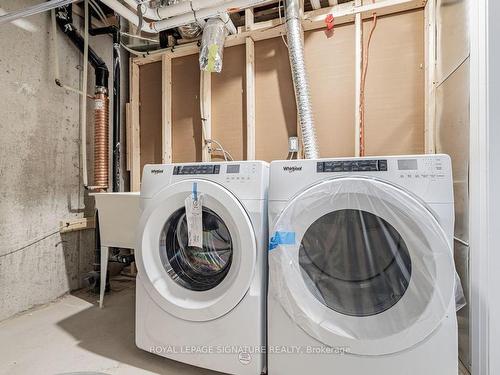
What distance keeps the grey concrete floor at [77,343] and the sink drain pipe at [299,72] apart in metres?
1.42

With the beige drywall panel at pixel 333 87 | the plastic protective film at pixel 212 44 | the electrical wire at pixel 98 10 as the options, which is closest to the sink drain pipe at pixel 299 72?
the beige drywall panel at pixel 333 87

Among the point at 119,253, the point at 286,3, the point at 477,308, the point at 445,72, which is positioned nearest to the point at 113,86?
the point at 119,253

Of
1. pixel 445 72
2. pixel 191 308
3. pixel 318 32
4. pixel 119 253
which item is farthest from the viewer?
pixel 119 253

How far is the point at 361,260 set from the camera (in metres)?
1.10

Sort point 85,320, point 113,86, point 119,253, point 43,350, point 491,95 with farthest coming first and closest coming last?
1. point 113,86
2. point 119,253
3. point 85,320
4. point 43,350
5. point 491,95

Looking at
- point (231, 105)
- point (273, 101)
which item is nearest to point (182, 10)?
point (231, 105)

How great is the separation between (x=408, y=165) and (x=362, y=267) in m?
0.43

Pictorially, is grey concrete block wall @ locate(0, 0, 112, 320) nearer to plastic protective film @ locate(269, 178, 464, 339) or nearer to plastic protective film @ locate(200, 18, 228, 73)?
plastic protective film @ locate(200, 18, 228, 73)

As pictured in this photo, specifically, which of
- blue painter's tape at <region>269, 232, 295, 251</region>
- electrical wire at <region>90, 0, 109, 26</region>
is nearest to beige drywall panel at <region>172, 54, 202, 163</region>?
electrical wire at <region>90, 0, 109, 26</region>

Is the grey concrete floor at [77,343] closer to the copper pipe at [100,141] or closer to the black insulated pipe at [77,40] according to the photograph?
the copper pipe at [100,141]

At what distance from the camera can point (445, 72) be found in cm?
154

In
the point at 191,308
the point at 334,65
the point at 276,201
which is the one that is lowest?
the point at 191,308

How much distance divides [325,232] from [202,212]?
21.5 inches

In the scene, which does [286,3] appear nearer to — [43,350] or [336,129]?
[336,129]
